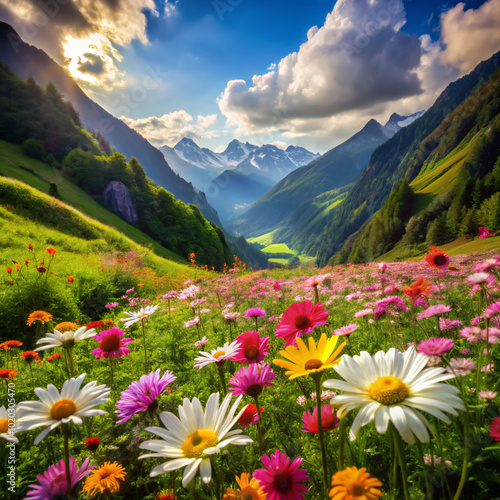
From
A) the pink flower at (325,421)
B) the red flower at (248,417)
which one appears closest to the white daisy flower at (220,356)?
the red flower at (248,417)

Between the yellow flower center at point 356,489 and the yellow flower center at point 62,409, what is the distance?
1.09m

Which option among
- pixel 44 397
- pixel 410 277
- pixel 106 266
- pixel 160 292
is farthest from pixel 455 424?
pixel 106 266

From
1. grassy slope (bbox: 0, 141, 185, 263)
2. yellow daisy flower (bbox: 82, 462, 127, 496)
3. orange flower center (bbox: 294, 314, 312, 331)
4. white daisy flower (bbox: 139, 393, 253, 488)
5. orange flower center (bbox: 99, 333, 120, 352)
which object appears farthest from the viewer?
grassy slope (bbox: 0, 141, 185, 263)

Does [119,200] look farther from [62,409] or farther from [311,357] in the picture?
[311,357]

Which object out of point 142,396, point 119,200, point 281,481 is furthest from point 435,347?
point 119,200

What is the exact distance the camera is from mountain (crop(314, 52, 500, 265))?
466ft

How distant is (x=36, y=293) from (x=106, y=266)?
15.9 feet

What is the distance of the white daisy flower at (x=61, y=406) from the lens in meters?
1.02

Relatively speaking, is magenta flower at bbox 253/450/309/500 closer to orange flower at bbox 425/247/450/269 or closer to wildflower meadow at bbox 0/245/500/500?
wildflower meadow at bbox 0/245/500/500

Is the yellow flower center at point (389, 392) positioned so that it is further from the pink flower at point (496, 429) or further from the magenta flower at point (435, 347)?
the pink flower at point (496, 429)

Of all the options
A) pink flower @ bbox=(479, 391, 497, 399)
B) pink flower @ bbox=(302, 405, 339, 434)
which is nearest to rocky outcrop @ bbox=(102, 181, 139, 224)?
pink flower @ bbox=(302, 405, 339, 434)

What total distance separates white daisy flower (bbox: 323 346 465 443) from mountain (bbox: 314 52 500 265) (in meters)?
148

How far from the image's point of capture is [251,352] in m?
1.46

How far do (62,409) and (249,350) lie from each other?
875 millimetres
